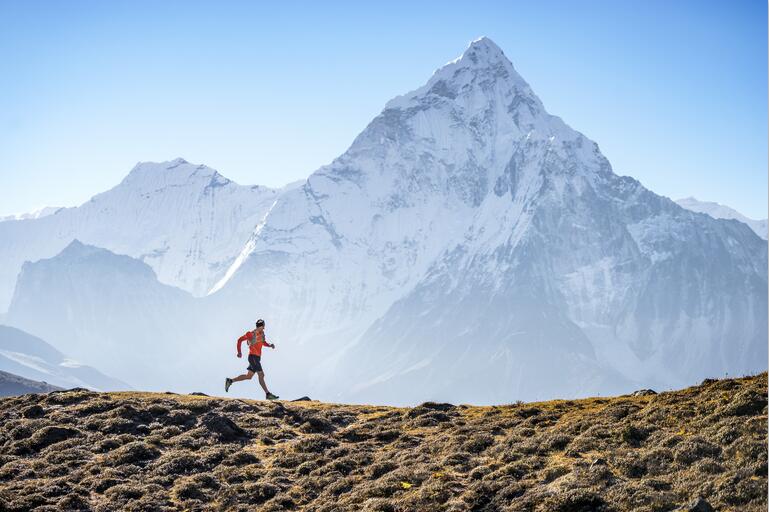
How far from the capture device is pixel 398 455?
27938mm

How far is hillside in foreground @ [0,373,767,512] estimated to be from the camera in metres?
21.8

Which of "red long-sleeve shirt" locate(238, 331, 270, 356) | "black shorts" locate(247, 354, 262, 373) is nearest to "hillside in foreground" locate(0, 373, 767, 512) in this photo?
"black shorts" locate(247, 354, 262, 373)

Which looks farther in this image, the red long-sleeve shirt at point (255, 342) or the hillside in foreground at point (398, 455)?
the red long-sleeve shirt at point (255, 342)

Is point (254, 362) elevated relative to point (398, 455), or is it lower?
elevated

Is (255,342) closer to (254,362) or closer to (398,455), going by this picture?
(254,362)

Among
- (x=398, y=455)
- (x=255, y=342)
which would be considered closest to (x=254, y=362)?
(x=255, y=342)

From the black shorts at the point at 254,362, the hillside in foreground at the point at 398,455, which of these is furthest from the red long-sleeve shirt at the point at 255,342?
the hillside in foreground at the point at 398,455

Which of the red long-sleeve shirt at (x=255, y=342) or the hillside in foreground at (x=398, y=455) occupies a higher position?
the red long-sleeve shirt at (x=255, y=342)

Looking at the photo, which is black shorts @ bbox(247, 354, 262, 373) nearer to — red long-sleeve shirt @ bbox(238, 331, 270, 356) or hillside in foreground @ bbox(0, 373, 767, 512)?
red long-sleeve shirt @ bbox(238, 331, 270, 356)

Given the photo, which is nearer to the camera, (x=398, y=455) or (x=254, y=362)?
(x=398, y=455)

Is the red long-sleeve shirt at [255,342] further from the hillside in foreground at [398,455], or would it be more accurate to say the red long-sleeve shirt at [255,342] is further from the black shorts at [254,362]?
the hillside in foreground at [398,455]

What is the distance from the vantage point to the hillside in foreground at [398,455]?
21.8m

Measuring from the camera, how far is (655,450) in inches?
925

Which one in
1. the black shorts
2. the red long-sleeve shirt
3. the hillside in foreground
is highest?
the red long-sleeve shirt
